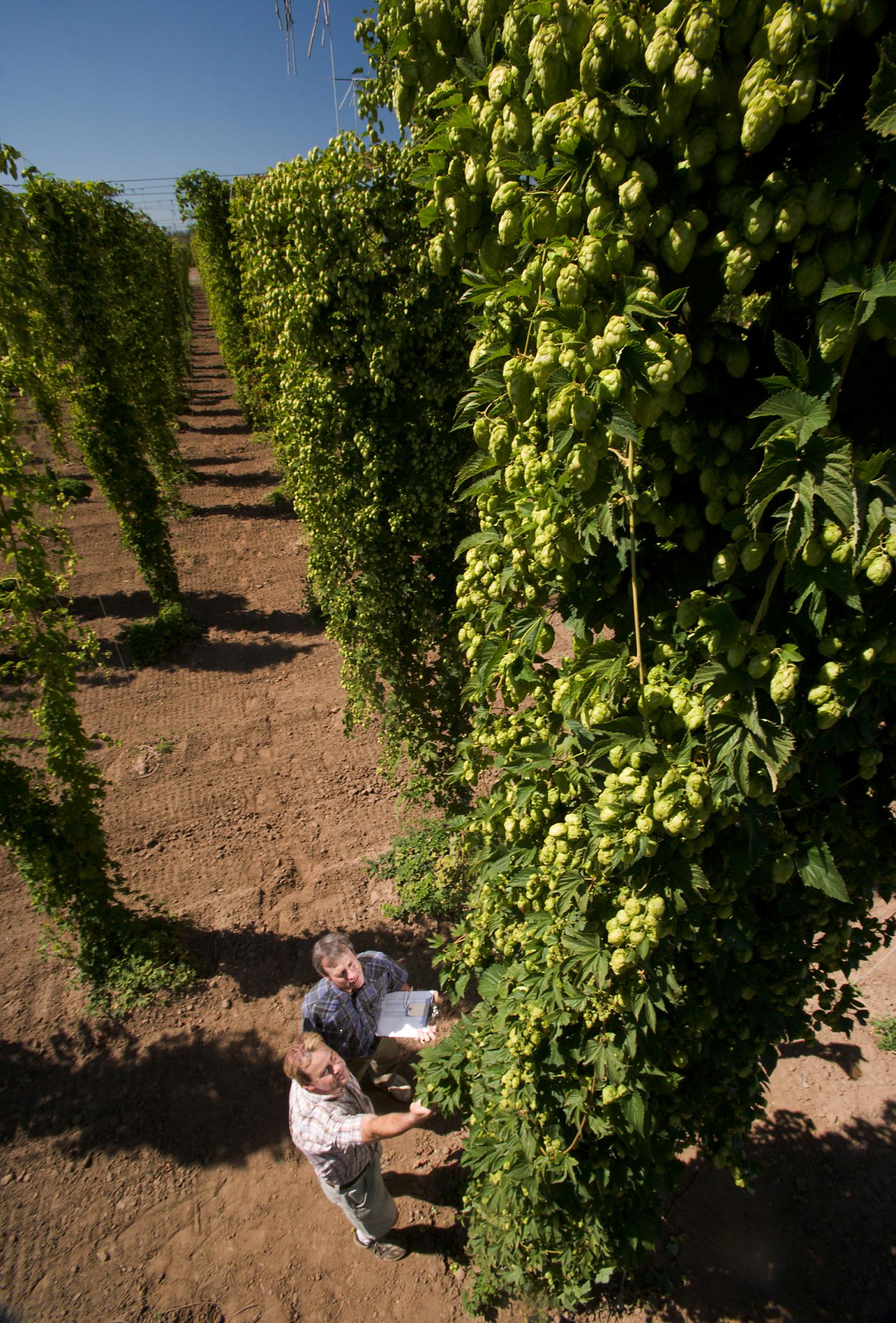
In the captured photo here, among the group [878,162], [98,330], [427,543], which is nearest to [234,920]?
[427,543]

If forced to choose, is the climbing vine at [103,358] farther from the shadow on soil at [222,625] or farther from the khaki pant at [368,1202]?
the khaki pant at [368,1202]

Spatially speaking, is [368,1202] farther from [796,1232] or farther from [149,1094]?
[796,1232]

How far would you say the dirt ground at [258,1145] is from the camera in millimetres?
3535

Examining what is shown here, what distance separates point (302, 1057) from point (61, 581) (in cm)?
324

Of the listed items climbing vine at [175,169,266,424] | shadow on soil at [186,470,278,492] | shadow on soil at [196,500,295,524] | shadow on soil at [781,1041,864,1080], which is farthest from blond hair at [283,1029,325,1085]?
climbing vine at [175,169,266,424]

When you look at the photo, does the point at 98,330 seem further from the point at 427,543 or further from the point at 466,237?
the point at 466,237

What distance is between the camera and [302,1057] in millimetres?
3119

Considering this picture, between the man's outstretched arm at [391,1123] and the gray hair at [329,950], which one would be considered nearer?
the man's outstretched arm at [391,1123]

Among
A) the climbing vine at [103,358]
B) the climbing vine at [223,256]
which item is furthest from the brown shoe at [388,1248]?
the climbing vine at [223,256]

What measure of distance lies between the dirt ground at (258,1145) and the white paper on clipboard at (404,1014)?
2.03 feet

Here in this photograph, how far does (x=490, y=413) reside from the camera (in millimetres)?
2154

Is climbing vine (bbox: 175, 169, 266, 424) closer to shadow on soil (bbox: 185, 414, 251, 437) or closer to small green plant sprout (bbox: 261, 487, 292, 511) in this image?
shadow on soil (bbox: 185, 414, 251, 437)

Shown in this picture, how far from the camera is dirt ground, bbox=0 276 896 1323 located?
354cm

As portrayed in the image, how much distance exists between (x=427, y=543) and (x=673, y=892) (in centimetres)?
304
